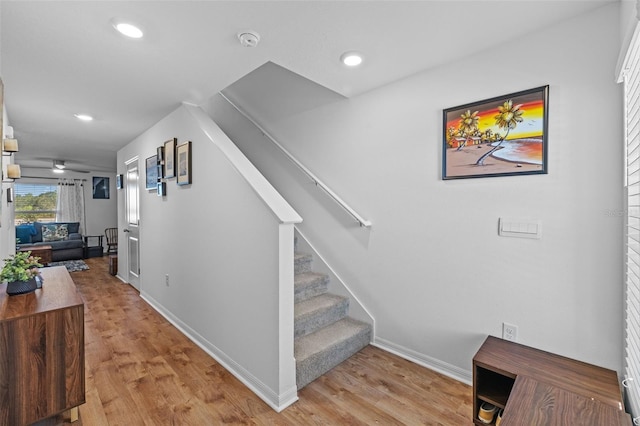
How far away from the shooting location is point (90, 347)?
2.63 m

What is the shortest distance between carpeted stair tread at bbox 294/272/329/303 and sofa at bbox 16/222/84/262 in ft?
22.1

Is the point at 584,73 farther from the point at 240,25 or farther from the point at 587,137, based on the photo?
the point at 240,25

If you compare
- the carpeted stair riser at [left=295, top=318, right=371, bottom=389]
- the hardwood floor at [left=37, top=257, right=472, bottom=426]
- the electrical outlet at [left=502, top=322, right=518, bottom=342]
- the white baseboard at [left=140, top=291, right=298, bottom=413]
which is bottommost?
the hardwood floor at [left=37, top=257, right=472, bottom=426]

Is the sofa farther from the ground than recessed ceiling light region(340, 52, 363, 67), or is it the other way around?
recessed ceiling light region(340, 52, 363, 67)

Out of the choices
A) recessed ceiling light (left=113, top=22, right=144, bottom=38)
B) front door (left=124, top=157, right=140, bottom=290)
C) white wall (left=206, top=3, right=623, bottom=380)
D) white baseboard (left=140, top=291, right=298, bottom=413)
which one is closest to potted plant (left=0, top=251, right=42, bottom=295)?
white baseboard (left=140, top=291, right=298, bottom=413)

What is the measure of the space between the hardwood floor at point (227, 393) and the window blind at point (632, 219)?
82 centimetres

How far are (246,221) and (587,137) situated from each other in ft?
6.77

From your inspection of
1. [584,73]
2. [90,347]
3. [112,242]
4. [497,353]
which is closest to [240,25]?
[584,73]

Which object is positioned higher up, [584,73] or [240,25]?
[240,25]

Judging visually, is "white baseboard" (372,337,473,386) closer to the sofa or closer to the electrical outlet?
the electrical outlet

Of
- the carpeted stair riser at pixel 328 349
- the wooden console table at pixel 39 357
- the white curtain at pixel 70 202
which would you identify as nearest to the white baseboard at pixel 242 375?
the carpeted stair riser at pixel 328 349

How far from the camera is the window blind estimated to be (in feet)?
3.90

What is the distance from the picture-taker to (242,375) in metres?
2.13

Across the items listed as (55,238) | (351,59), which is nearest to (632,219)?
(351,59)
